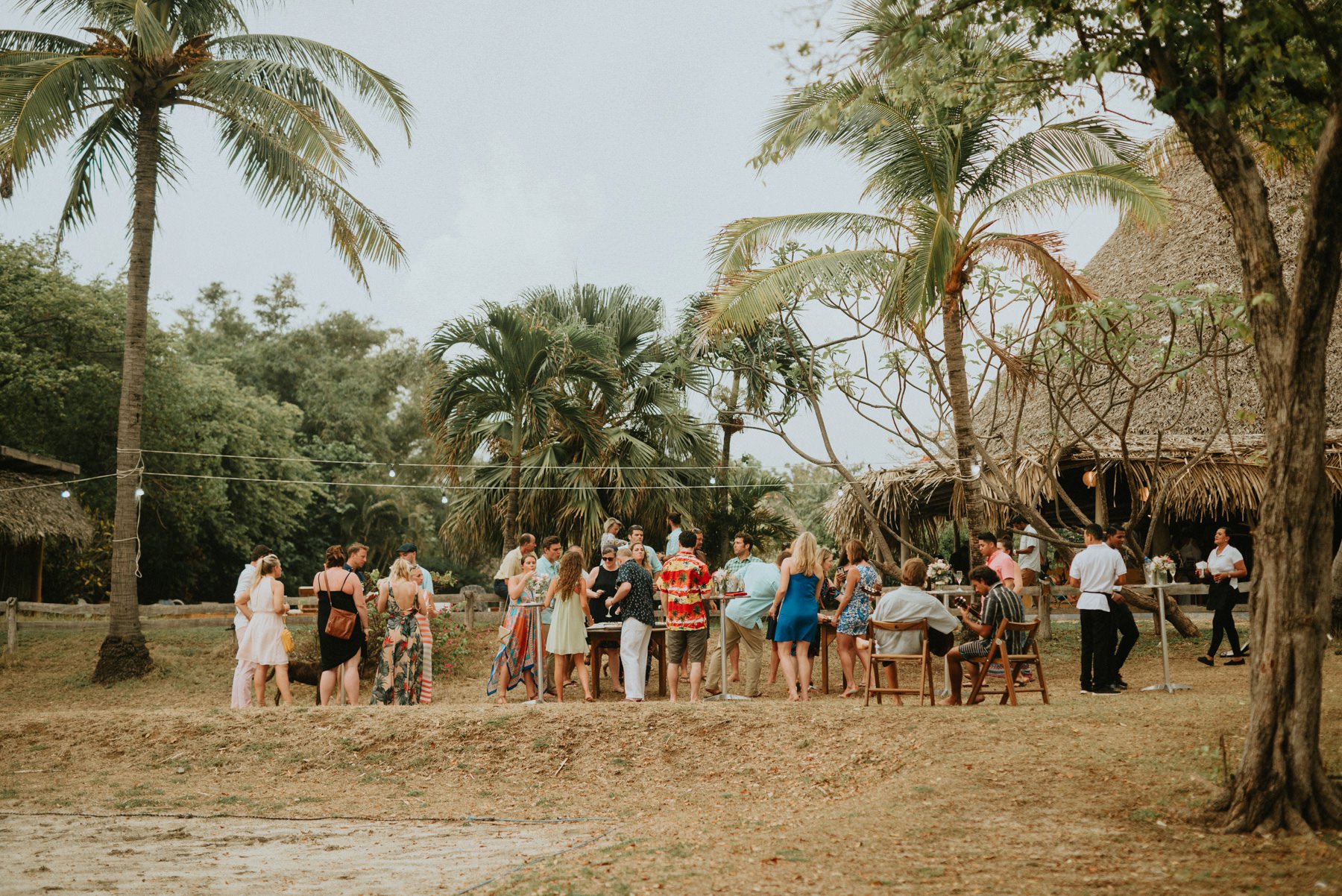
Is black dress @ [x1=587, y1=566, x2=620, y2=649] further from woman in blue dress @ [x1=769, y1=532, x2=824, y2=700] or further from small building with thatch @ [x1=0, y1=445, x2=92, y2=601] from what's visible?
small building with thatch @ [x1=0, y1=445, x2=92, y2=601]

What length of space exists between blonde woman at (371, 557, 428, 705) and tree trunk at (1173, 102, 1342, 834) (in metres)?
7.31

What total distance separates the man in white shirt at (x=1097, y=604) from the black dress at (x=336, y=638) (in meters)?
6.59

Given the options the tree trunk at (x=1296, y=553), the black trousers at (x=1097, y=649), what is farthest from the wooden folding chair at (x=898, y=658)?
the tree trunk at (x=1296, y=553)

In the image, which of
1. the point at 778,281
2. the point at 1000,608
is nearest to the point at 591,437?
the point at 778,281

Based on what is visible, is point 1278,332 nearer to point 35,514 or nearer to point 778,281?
point 778,281

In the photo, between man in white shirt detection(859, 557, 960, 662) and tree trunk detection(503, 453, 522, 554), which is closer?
man in white shirt detection(859, 557, 960, 662)

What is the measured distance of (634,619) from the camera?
10414 mm

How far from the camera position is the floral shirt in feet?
33.4

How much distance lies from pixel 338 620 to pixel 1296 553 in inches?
311

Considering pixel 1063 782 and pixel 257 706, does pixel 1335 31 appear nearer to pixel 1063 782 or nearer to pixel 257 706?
pixel 1063 782

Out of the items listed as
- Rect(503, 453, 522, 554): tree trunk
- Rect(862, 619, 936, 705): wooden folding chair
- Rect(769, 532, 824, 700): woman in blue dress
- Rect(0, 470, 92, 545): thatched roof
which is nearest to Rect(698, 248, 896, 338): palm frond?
Rect(769, 532, 824, 700): woman in blue dress

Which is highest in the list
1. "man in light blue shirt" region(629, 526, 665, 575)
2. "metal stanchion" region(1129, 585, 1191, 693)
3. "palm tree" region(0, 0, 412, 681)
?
"palm tree" region(0, 0, 412, 681)

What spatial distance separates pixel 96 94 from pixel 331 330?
27.0 metres

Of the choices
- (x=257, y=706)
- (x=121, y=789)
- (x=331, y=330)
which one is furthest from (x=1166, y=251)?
(x=331, y=330)
